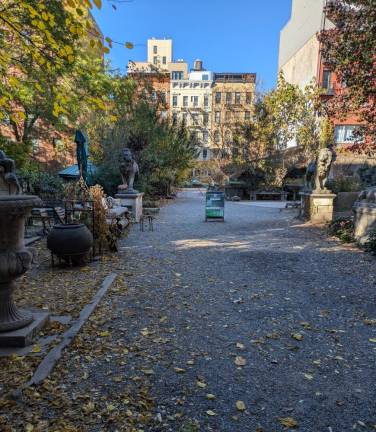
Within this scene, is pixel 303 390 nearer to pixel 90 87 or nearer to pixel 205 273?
pixel 205 273

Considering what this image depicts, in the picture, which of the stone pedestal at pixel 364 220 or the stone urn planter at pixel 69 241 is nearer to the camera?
the stone urn planter at pixel 69 241

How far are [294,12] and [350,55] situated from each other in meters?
33.3

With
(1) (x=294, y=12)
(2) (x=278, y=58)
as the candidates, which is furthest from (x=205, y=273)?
(2) (x=278, y=58)

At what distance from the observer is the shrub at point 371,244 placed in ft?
24.3

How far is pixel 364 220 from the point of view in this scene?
8.28 metres

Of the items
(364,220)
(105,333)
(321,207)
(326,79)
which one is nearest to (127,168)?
(321,207)

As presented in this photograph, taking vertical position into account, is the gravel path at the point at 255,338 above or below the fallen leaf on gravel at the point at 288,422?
above

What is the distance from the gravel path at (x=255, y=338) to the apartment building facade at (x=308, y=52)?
948 inches

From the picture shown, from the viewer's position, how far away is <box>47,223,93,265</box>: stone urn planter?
5788 millimetres

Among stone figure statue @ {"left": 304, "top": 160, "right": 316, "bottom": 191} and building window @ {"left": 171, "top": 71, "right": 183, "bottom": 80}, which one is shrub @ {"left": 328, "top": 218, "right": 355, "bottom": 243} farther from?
building window @ {"left": 171, "top": 71, "right": 183, "bottom": 80}

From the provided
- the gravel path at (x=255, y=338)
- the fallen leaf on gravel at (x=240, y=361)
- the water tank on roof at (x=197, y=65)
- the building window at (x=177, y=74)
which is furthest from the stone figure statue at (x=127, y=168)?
the building window at (x=177, y=74)

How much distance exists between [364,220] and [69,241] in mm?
7038

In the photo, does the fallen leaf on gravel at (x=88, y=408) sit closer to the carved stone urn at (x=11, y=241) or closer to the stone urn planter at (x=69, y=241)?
the carved stone urn at (x=11, y=241)

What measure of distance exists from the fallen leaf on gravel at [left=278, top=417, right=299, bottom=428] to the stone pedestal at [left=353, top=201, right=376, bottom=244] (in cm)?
676
